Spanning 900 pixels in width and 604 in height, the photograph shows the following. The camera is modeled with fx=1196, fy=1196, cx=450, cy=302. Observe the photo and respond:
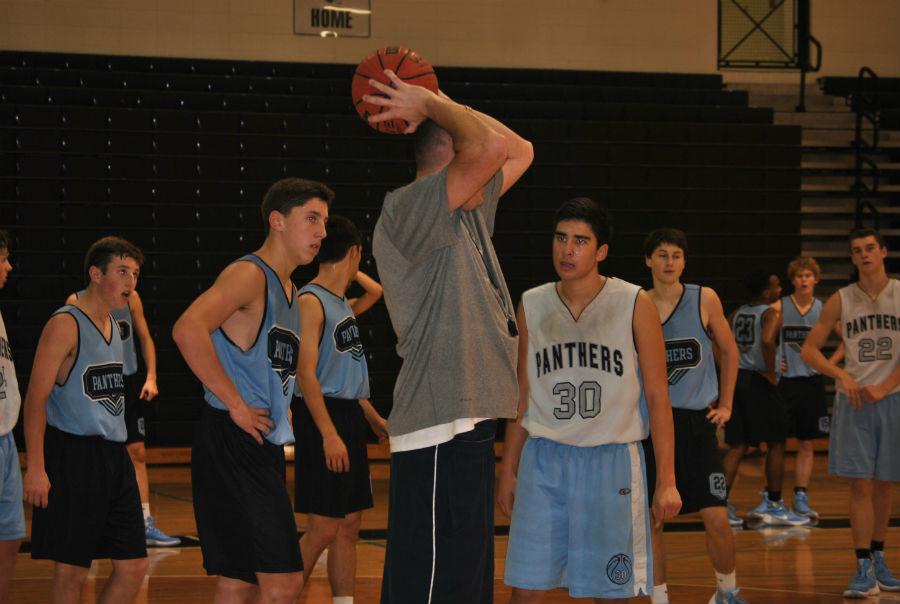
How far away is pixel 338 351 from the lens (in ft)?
18.0

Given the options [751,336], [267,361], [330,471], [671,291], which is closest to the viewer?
[267,361]

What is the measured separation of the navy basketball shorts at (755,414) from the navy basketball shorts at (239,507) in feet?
16.7

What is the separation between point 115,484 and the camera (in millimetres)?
4605

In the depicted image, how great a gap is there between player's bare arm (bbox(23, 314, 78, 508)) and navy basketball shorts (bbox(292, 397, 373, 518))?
3.77 feet

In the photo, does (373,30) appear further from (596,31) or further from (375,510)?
(375,510)

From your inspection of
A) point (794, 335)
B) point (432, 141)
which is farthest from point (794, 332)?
point (432, 141)

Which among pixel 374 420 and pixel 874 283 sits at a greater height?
pixel 874 283

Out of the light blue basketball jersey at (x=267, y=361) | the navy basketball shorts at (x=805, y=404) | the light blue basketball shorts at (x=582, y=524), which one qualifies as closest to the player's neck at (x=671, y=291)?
the light blue basketball shorts at (x=582, y=524)

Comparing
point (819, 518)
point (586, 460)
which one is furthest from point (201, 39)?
point (586, 460)

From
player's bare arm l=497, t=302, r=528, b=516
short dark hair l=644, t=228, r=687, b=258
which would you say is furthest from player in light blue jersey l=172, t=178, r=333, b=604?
short dark hair l=644, t=228, r=687, b=258

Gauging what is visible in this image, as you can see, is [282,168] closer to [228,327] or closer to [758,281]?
[758,281]

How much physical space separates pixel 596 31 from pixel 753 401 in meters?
6.20

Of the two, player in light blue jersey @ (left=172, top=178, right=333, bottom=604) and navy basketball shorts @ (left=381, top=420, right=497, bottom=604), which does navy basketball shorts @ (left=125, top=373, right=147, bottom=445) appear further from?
navy basketball shorts @ (left=381, top=420, right=497, bottom=604)

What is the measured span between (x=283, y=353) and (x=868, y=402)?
11.2 ft
